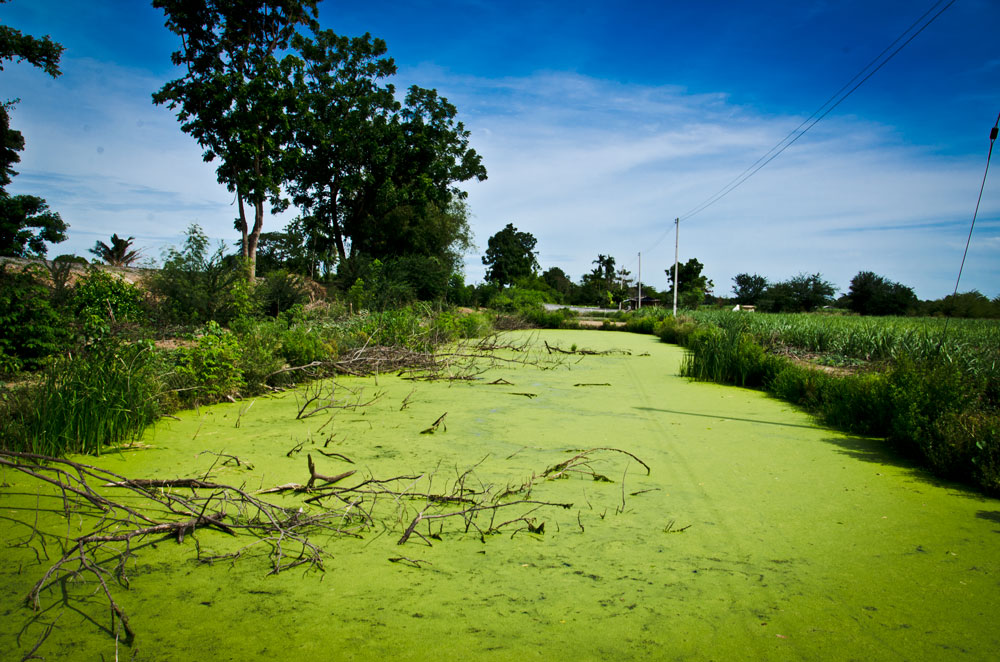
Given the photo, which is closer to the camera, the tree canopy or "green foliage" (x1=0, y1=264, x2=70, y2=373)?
"green foliage" (x1=0, y1=264, x2=70, y2=373)

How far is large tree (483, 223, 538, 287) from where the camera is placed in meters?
59.0

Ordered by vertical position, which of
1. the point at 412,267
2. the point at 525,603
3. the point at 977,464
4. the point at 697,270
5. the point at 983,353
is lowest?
the point at 525,603

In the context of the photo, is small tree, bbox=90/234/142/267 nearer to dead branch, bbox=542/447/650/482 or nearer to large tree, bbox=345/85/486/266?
large tree, bbox=345/85/486/266

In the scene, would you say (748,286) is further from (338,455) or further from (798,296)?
(338,455)

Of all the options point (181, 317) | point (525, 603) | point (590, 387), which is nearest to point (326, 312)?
point (181, 317)

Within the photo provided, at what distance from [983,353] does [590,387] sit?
4805 millimetres

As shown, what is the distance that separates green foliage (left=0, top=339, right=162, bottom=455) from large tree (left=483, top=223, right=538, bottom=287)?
53.4 metres

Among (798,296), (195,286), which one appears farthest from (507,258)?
(195,286)

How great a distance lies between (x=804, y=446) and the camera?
4.02 meters

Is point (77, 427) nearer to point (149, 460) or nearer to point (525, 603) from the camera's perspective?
point (149, 460)

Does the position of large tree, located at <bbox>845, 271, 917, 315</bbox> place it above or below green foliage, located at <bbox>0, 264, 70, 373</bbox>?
above

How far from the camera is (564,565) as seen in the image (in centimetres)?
215

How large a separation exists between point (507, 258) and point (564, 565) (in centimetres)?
5890

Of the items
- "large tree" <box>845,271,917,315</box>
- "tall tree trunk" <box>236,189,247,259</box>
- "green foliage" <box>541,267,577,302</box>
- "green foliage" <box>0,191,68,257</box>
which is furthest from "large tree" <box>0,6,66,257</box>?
"green foliage" <box>541,267,577,302</box>
